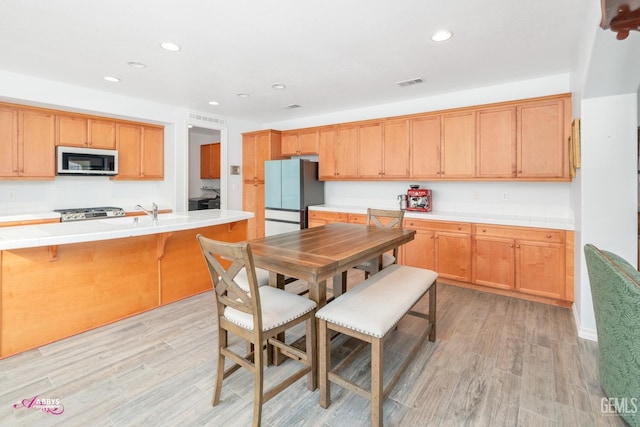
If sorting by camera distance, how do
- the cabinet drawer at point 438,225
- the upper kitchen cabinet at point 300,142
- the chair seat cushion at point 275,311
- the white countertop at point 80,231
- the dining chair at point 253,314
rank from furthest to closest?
the upper kitchen cabinet at point 300,142, the cabinet drawer at point 438,225, the white countertop at point 80,231, the chair seat cushion at point 275,311, the dining chair at point 253,314

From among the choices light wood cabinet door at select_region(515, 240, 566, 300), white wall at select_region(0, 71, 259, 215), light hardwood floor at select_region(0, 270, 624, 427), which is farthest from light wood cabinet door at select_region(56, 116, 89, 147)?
light wood cabinet door at select_region(515, 240, 566, 300)

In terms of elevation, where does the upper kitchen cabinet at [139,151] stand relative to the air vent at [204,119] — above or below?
below

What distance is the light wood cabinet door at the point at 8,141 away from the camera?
143 inches

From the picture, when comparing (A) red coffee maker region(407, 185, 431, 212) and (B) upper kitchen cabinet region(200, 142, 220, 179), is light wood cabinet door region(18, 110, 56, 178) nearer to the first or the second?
(B) upper kitchen cabinet region(200, 142, 220, 179)

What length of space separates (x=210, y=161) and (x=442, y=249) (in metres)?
5.31

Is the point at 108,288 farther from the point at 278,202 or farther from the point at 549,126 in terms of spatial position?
the point at 549,126

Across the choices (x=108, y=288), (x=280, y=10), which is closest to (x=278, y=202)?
(x=108, y=288)

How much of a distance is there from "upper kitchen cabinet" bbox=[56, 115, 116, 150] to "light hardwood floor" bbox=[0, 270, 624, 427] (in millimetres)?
2837

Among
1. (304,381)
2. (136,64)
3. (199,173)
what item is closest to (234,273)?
(304,381)

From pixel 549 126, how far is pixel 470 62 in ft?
3.81

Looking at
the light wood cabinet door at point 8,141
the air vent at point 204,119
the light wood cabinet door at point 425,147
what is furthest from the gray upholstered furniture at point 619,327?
the light wood cabinet door at point 8,141

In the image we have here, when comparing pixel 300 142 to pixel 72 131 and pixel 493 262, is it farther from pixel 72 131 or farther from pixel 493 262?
pixel 493 262

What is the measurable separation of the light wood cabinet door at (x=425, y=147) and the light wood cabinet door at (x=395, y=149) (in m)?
0.10

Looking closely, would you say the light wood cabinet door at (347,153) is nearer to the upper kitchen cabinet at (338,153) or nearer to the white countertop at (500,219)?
the upper kitchen cabinet at (338,153)
